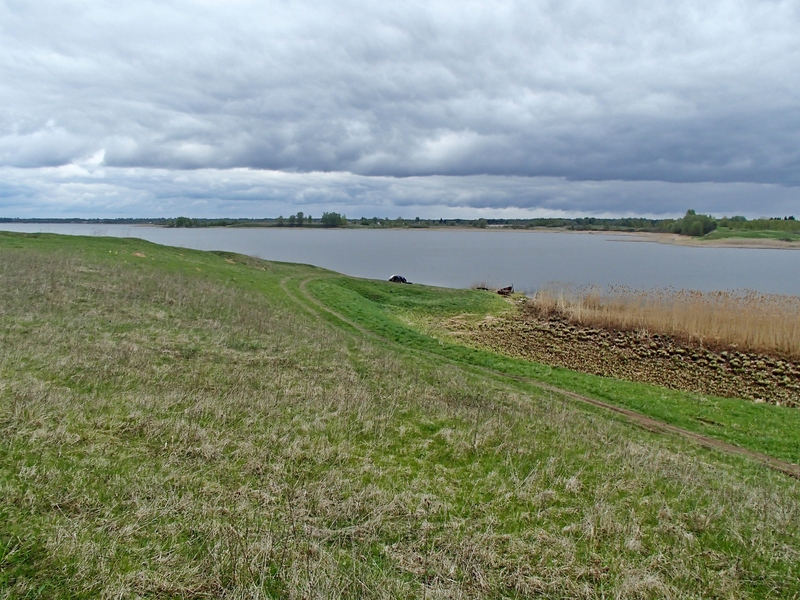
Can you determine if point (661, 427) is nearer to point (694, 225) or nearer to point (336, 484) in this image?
point (336, 484)

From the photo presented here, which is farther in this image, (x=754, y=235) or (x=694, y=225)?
(x=694, y=225)

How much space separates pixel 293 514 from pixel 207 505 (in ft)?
2.87

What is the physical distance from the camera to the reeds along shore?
18984mm

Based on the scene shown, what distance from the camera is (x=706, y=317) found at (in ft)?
68.3

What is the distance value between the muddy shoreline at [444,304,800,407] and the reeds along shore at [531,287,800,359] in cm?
49

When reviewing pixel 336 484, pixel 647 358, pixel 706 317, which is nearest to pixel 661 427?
pixel 647 358

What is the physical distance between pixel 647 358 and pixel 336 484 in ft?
57.2

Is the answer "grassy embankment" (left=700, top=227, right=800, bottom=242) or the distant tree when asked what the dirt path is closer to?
"grassy embankment" (left=700, top=227, right=800, bottom=242)

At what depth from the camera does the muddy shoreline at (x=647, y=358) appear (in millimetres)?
16281

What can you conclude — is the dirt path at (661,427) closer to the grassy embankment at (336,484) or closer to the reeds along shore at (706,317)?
the grassy embankment at (336,484)

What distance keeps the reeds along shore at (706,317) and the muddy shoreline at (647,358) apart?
494mm

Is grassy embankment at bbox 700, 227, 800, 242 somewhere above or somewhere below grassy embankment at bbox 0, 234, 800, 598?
above

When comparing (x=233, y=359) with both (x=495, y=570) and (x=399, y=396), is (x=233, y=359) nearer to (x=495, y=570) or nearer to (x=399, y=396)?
(x=399, y=396)

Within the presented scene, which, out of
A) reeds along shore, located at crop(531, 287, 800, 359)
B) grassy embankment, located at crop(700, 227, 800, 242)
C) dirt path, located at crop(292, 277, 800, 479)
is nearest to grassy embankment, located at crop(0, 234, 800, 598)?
dirt path, located at crop(292, 277, 800, 479)
